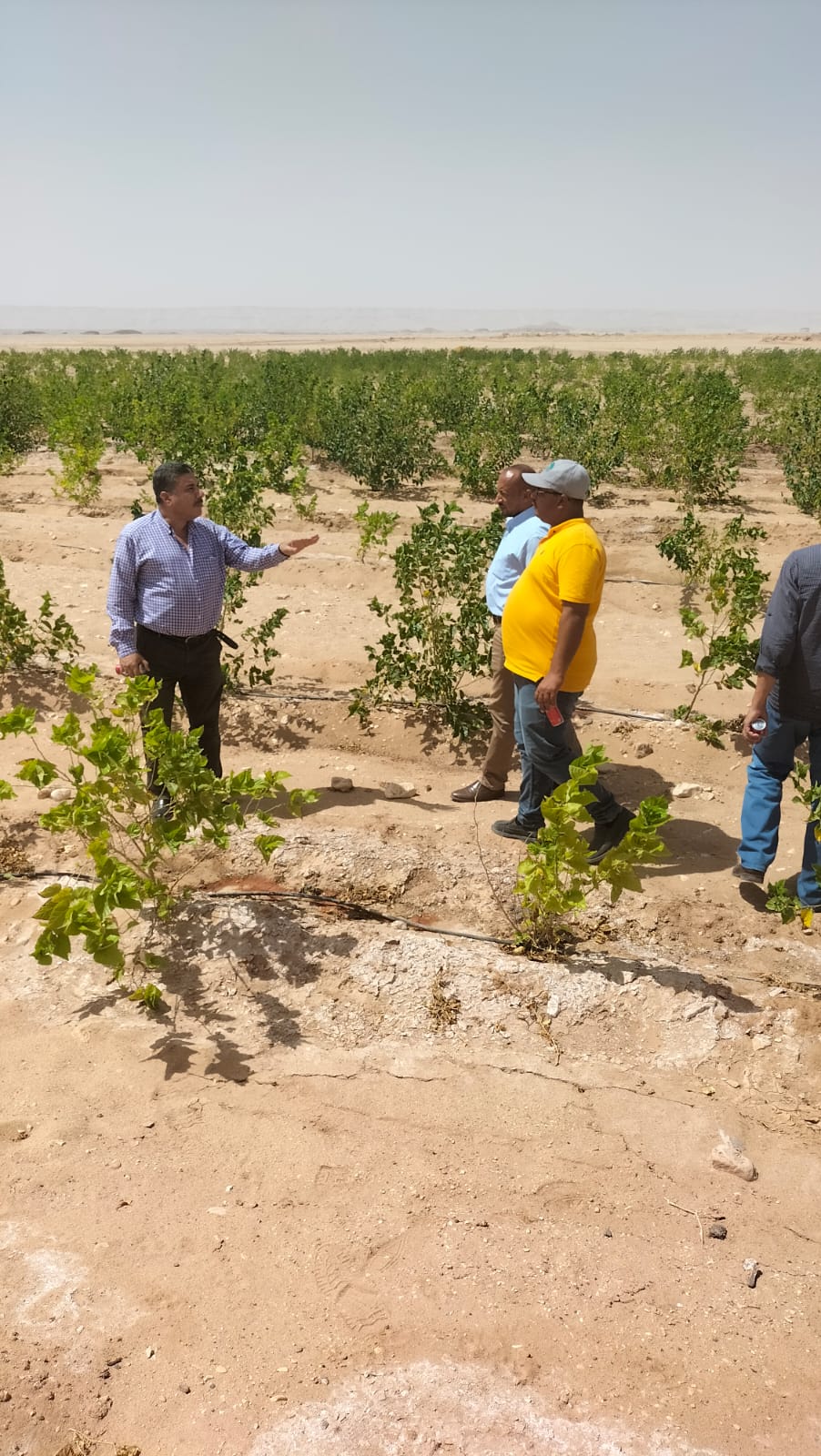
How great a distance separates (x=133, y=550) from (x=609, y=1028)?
253 cm

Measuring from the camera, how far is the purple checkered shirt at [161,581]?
12.6ft

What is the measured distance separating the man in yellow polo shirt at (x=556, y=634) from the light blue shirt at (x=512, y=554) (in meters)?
0.32

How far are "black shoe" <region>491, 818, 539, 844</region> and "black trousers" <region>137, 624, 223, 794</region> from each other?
4.29 feet

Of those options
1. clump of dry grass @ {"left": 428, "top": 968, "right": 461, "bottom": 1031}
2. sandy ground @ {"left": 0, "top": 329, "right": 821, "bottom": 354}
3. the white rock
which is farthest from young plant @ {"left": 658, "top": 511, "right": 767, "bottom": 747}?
sandy ground @ {"left": 0, "top": 329, "right": 821, "bottom": 354}

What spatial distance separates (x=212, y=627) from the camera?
160 inches

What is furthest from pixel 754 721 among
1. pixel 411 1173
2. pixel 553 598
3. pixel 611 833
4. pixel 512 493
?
pixel 411 1173

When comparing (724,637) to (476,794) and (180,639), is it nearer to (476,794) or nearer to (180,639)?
(476,794)

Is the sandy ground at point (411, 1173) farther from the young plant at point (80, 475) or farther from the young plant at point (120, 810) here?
the young plant at point (80, 475)

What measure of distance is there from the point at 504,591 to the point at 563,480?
2.91 ft

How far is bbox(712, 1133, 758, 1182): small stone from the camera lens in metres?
2.57

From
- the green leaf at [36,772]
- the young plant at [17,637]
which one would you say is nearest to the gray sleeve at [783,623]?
the green leaf at [36,772]

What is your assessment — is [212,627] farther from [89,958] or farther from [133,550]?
[89,958]

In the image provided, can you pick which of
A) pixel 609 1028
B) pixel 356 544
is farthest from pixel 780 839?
pixel 356 544

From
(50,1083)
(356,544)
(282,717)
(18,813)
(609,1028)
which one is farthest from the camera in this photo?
(356,544)
